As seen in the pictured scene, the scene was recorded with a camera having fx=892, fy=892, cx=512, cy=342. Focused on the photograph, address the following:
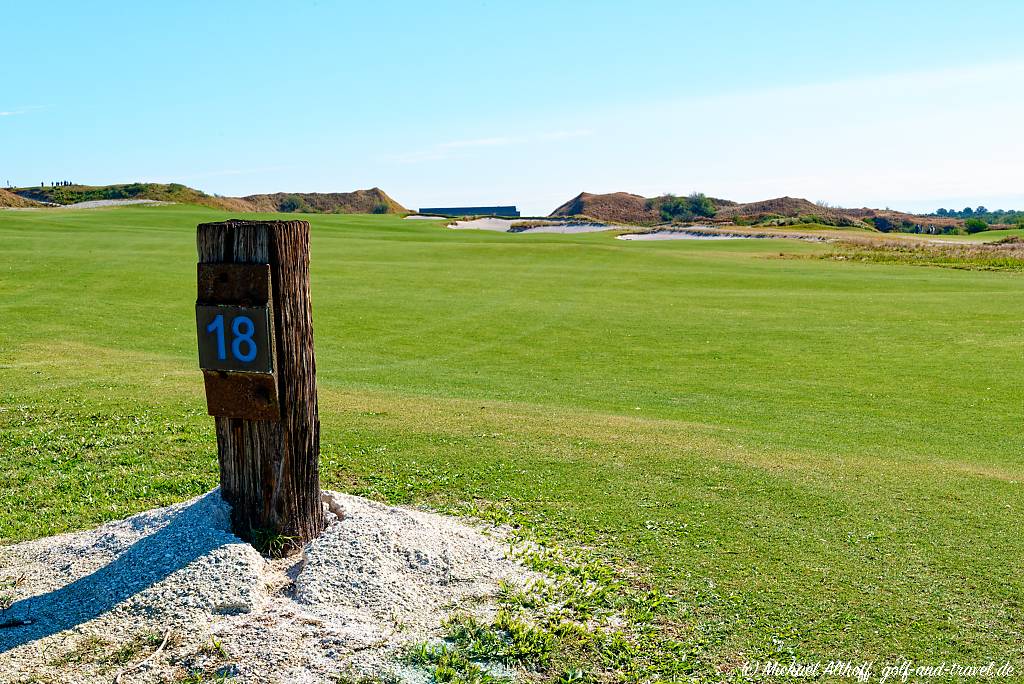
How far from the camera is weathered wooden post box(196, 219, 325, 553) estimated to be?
5.48 metres

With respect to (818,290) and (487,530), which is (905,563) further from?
(818,290)

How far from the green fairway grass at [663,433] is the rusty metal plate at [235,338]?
1.95 meters

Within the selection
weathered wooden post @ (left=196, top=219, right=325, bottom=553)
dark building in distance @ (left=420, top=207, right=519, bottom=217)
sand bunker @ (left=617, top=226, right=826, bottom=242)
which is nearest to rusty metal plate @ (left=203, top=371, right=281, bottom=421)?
weathered wooden post @ (left=196, top=219, right=325, bottom=553)

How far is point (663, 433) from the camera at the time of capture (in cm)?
964

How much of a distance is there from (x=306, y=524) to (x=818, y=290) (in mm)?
23706

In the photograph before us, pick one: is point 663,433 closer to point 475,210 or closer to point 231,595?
point 231,595

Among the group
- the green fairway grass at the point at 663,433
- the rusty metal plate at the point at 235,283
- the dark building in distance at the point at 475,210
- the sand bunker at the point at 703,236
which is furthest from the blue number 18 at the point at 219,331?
the dark building in distance at the point at 475,210

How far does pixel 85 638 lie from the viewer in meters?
4.72

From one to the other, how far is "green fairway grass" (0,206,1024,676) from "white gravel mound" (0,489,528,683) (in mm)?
1020

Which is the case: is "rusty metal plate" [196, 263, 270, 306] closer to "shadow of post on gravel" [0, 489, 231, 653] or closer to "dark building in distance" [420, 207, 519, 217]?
"shadow of post on gravel" [0, 489, 231, 653]

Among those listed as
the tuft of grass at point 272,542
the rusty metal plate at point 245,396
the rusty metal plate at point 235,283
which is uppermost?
the rusty metal plate at point 235,283

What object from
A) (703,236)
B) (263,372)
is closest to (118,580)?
(263,372)

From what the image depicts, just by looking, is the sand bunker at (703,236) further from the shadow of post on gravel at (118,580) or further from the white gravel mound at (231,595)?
the shadow of post on gravel at (118,580)

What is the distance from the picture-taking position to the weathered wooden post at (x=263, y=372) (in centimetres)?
548
